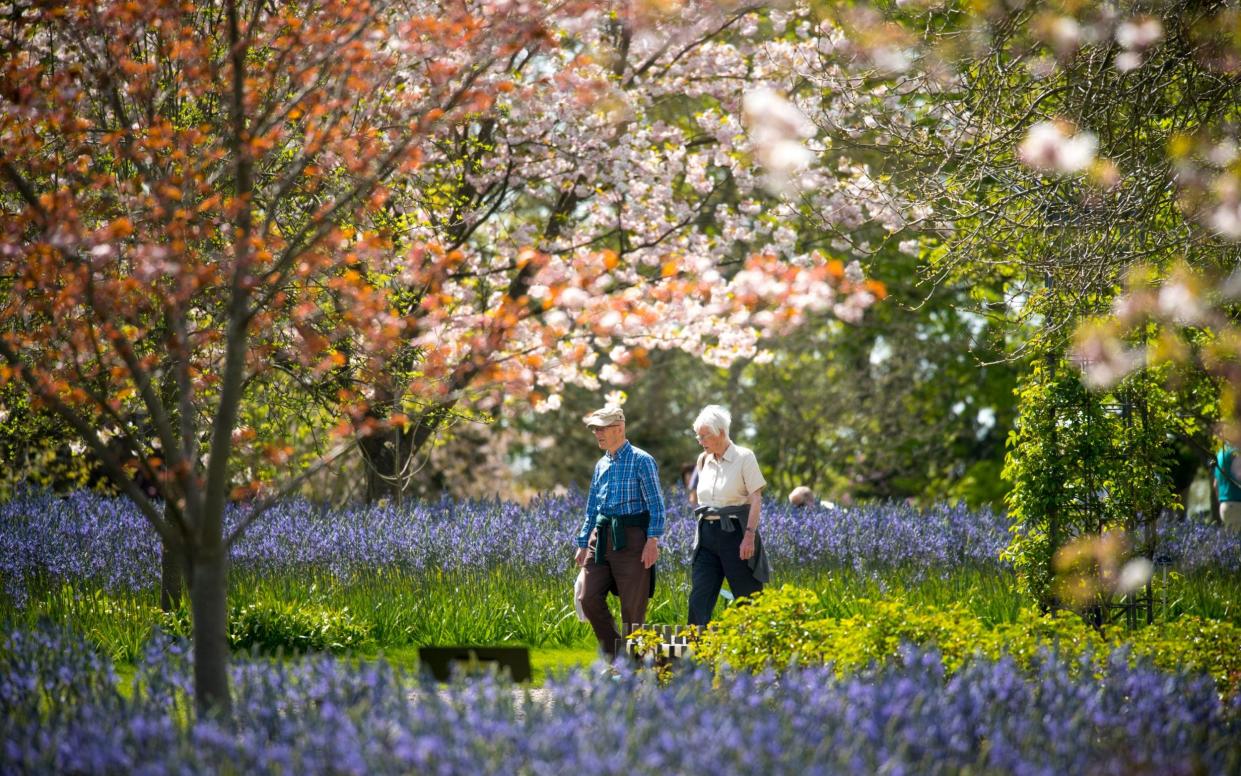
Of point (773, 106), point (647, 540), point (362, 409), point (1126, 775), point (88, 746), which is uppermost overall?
point (773, 106)

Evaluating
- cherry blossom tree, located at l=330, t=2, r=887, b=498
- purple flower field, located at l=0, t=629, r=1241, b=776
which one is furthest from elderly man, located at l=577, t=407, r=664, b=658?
purple flower field, located at l=0, t=629, r=1241, b=776

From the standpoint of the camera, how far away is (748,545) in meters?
7.93

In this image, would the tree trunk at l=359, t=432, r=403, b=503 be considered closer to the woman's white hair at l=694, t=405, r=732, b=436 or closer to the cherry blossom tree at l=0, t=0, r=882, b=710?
the cherry blossom tree at l=0, t=0, r=882, b=710

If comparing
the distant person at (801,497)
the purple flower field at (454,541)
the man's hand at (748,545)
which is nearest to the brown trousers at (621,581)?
the man's hand at (748,545)

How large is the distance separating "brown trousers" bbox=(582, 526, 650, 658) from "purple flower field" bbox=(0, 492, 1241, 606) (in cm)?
235

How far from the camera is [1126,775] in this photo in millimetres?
4020

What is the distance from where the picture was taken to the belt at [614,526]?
25.8ft

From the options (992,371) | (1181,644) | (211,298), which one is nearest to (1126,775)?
(1181,644)

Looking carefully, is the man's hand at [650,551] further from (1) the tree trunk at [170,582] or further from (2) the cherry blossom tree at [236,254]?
(1) the tree trunk at [170,582]

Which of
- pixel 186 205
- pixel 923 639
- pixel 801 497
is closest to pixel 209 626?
pixel 186 205

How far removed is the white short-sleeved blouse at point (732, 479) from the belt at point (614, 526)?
16.7 inches

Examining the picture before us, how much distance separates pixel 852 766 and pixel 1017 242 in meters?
6.18

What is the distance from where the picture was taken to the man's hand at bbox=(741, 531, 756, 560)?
7.92 meters

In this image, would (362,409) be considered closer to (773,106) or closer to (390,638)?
(390,638)
